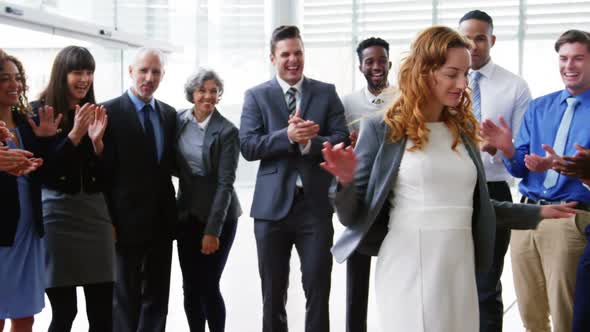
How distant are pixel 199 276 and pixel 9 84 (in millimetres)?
1450

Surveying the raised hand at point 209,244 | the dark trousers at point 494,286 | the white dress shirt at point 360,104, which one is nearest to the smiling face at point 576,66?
the dark trousers at point 494,286

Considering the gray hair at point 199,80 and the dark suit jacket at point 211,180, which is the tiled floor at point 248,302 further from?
the gray hair at point 199,80

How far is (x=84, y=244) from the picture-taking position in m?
3.66

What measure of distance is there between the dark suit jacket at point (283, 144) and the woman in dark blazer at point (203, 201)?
20 cm

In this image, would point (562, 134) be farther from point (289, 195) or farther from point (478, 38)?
point (289, 195)

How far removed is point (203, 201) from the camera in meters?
4.18

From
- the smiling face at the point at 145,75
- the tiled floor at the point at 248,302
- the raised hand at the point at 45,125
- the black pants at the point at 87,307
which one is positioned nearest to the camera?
the raised hand at the point at 45,125

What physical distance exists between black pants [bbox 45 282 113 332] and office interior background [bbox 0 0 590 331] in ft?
4.50

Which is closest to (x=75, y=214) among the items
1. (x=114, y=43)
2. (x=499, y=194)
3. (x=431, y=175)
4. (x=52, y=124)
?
(x=52, y=124)

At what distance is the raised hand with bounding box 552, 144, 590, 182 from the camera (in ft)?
10.8

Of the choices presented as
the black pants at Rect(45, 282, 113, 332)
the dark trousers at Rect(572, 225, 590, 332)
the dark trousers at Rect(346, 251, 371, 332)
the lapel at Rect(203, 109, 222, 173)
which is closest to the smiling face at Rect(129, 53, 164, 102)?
the lapel at Rect(203, 109, 222, 173)

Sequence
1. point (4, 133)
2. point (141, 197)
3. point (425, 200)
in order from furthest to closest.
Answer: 1. point (141, 197)
2. point (4, 133)
3. point (425, 200)

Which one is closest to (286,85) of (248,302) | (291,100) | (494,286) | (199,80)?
(291,100)

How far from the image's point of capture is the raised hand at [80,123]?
11.7 ft
